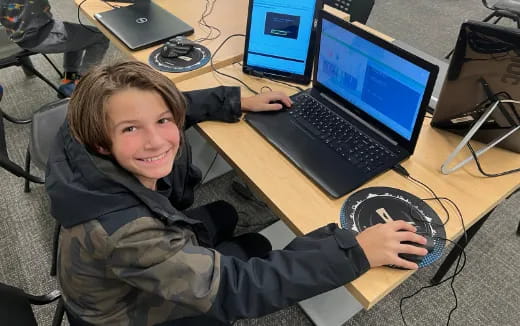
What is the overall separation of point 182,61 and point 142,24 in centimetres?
32

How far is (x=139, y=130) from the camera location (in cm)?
79

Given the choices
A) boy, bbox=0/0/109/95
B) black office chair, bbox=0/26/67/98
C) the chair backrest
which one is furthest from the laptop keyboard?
black office chair, bbox=0/26/67/98

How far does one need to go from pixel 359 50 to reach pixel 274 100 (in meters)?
0.30

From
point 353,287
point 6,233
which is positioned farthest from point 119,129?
point 6,233

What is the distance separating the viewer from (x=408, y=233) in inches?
32.2

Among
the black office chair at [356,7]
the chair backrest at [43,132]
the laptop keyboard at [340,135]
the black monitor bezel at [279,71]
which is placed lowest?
the chair backrest at [43,132]

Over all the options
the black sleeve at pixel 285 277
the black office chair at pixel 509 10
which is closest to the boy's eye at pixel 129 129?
the black sleeve at pixel 285 277

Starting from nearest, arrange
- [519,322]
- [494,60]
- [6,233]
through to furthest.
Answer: [494,60] < [519,322] < [6,233]

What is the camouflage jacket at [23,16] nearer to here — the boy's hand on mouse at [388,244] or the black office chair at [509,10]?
the boy's hand on mouse at [388,244]

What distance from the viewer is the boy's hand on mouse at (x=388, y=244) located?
792mm

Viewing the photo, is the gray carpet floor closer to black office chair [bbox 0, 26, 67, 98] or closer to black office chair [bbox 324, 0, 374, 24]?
black office chair [bbox 0, 26, 67, 98]

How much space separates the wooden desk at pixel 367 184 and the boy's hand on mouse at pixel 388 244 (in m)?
0.03

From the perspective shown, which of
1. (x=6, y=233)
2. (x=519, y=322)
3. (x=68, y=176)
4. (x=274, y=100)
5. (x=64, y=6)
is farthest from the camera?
(x=64, y=6)

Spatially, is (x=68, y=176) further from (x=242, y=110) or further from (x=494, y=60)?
(x=494, y=60)
